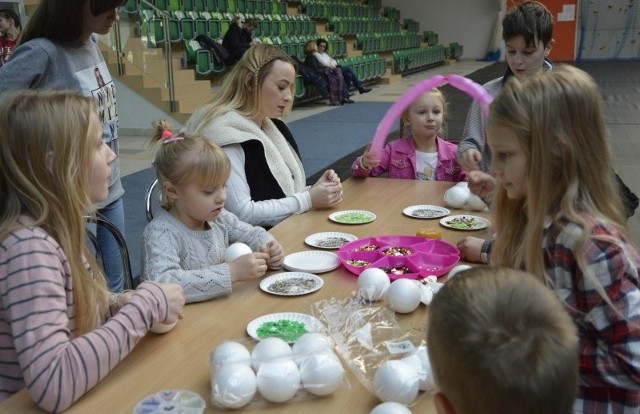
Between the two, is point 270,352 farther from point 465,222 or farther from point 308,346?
point 465,222

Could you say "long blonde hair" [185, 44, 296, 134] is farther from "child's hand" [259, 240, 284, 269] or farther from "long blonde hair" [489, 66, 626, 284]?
"long blonde hair" [489, 66, 626, 284]

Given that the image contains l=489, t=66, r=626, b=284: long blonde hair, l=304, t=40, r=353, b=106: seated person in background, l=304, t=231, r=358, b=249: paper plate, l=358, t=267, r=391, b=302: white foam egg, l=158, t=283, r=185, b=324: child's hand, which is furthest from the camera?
l=304, t=40, r=353, b=106: seated person in background

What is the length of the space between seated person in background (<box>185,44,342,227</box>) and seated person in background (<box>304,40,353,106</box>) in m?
8.74

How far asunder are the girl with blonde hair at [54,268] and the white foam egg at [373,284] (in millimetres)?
481

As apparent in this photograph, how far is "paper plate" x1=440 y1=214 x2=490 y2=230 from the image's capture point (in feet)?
7.45

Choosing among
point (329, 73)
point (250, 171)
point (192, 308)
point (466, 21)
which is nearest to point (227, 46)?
point (329, 73)

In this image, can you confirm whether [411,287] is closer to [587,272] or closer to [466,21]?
[587,272]

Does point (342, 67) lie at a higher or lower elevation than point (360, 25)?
lower

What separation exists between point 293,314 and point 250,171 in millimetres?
1245

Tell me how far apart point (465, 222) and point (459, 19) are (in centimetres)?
2080

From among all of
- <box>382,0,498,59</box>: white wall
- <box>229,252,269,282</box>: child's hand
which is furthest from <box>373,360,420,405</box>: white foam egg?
<box>382,0,498,59</box>: white wall

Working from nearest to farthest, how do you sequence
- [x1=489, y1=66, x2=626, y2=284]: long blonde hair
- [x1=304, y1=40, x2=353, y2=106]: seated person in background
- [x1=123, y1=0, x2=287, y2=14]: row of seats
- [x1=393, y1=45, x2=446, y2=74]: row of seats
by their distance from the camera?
[x1=489, y1=66, x2=626, y2=284]: long blonde hair < [x1=123, y1=0, x2=287, y2=14]: row of seats < [x1=304, y1=40, x2=353, y2=106]: seated person in background < [x1=393, y1=45, x2=446, y2=74]: row of seats

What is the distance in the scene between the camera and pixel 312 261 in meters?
1.97

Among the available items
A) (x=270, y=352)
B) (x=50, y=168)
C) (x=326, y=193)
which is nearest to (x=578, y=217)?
(x=270, y=352)
